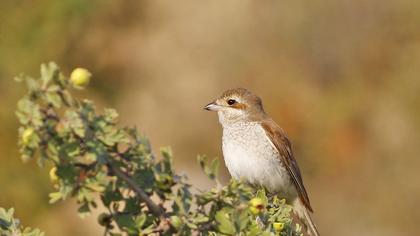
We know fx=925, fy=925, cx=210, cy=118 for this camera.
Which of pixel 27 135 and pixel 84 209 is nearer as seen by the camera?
pixel 27 135

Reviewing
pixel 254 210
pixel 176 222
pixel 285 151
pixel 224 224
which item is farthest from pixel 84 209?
pixel 285 151

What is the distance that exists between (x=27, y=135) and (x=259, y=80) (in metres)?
10.5

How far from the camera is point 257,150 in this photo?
5918 millimetres

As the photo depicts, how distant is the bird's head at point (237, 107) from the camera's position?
6.14 metres

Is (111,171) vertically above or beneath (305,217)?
beneath

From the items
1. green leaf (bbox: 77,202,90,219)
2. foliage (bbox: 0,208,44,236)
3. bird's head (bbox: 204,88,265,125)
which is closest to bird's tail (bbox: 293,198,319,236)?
bird's head (bbox: 204,88,265,125)

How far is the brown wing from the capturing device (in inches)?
238

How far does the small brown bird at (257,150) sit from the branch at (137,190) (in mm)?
3010

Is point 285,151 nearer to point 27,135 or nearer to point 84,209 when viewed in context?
point 84,209

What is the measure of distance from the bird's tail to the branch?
3414mm

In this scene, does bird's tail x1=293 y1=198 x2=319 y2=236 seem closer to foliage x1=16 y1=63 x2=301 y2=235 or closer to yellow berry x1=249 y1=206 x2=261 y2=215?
foliage x1=16 y1=63 x2=301 y2=235

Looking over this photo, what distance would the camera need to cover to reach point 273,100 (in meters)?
12.3

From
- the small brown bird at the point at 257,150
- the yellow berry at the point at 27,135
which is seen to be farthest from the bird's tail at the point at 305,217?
the yellow berry at the point at 27,135

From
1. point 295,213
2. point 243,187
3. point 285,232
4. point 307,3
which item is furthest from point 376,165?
point 243,187
